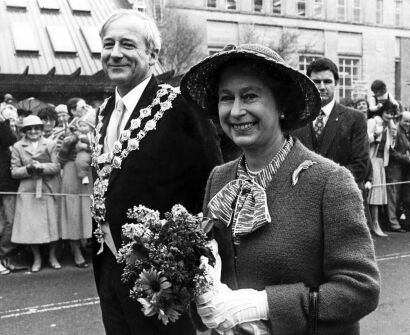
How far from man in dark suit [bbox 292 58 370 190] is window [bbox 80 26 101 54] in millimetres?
11104

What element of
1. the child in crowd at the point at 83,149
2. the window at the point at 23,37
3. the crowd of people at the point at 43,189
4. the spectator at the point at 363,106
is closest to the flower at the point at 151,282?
the crowd of people at the point at 43,189

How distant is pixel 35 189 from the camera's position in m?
7.17

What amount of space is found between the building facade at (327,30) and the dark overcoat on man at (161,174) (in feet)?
103

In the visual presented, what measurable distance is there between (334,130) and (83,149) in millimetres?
3372

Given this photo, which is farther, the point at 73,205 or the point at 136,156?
the point at 73,205

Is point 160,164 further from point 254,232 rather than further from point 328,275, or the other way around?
point 328,275

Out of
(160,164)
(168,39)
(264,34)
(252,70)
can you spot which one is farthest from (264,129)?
(264,34)

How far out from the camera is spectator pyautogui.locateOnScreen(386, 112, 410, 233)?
9.24 metres

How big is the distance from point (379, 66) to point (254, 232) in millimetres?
41441

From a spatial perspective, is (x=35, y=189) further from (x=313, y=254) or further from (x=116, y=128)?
(x=313, y=254)

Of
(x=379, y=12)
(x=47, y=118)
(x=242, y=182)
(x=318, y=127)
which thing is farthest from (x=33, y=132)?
(x=379, y=12)

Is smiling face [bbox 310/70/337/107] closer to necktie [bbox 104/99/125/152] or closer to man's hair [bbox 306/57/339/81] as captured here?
man's hair [bbox 306/57/339/81]

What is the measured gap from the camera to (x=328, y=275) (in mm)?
1695

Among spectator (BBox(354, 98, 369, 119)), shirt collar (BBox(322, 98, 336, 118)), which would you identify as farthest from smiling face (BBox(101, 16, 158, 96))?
spectator (BBox(354, 98, 369, 119))
